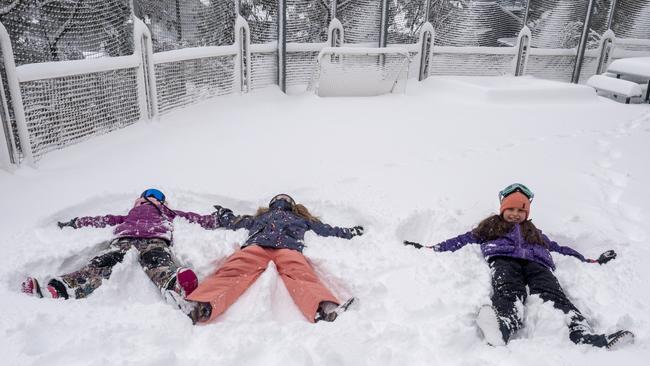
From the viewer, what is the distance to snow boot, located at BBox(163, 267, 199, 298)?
2910mm

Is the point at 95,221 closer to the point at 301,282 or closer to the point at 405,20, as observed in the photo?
the point at 301,282

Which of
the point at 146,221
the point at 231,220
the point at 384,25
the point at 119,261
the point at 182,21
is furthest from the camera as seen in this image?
the point at 384,25

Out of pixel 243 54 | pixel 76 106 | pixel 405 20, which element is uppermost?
pixel 405 20

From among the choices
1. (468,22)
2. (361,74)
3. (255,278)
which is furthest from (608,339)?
(468,22)

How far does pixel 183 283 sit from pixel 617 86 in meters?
11.5

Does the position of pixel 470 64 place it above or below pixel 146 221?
above

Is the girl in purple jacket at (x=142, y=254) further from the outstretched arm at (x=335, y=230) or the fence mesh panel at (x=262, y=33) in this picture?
the fence mesh panel at (x=262, y=33)

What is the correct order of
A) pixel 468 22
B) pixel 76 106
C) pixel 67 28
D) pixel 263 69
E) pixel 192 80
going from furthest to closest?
pixel 468 22 → pixel 263 69 → pixel 192 80 → pixel 67 28 → pixel 76 106

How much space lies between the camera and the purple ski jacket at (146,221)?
3.52 metres

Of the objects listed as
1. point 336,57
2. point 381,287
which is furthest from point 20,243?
point 336,57

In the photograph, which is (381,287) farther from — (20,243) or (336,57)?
(336,57)

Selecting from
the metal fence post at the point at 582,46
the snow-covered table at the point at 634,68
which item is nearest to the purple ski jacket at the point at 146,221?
the snow-covered table at the point at 634,68

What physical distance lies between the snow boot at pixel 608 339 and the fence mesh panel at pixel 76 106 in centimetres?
535

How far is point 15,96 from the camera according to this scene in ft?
15.0
